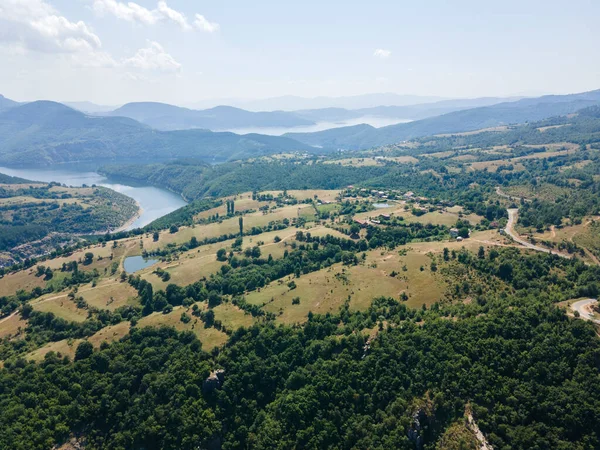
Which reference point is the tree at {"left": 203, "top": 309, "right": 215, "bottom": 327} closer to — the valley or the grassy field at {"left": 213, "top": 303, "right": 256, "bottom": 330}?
the valley

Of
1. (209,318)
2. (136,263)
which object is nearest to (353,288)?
(209,318)

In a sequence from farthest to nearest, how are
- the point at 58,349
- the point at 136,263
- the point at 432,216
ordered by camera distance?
the point at 432,216
the point at 136,263
the point at 58,349

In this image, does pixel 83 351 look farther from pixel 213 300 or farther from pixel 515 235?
pixel 515 235

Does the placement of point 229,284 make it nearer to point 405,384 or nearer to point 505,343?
point 405,384

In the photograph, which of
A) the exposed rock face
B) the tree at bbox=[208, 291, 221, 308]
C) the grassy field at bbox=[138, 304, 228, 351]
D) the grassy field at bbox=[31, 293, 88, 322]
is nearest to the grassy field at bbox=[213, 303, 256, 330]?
the tree at bbox=[208, 291, 221, 308]

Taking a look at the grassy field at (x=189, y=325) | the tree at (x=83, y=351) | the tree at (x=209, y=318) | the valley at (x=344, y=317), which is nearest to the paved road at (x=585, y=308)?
the valley at (x=344, y=317)

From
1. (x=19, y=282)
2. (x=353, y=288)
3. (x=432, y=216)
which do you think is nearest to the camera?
(x=353, y=288)

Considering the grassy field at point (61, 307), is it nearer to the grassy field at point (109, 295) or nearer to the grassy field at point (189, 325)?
the grassy field at point (109, 295)

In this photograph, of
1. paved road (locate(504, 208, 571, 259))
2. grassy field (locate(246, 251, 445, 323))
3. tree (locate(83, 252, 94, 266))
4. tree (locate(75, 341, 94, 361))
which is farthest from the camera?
tree (locate(83, 252, 94, 266))
